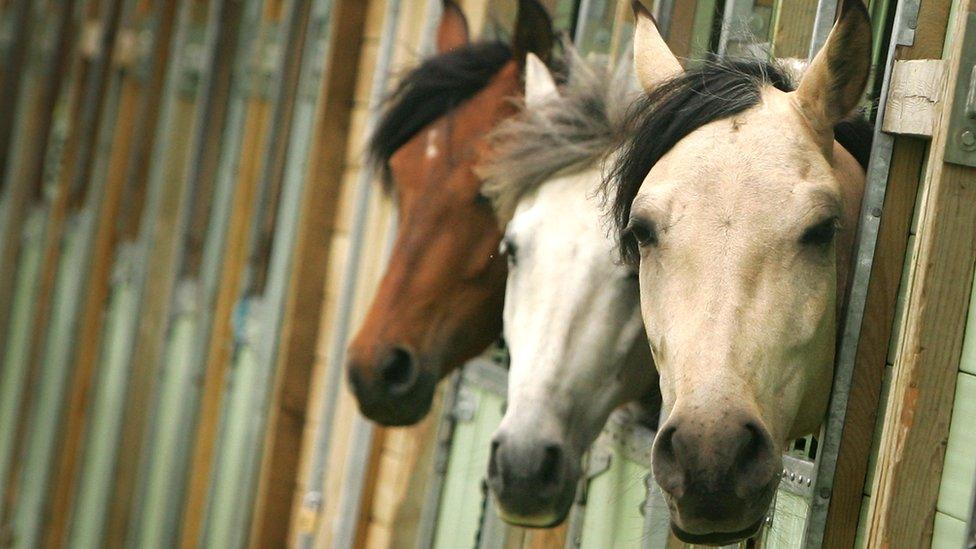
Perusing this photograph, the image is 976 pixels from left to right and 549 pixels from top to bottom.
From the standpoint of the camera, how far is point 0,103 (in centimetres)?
760

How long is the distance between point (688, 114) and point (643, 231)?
196 mm

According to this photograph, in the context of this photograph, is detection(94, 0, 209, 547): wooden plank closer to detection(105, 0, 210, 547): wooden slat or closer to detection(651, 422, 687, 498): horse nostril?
detection(105, 0, 210, 547): wooden slat

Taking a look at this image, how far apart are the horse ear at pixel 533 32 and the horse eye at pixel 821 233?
1233mm

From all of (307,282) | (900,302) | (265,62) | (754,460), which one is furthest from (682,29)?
(265,62)

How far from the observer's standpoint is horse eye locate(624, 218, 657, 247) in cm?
194

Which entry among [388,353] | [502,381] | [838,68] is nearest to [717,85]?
[838,68]

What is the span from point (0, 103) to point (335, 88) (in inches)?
144

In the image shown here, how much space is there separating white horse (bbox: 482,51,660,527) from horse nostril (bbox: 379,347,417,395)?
400 mm

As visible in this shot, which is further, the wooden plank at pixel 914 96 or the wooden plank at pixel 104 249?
the wooden plank at pixel 104 249

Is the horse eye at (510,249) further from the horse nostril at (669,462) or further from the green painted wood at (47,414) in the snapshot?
the green painted wood at (47,414)

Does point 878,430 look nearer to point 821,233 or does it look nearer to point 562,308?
point 821,233

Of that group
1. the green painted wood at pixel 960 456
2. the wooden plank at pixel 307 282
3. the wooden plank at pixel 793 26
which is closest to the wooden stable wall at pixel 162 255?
the wooden plank at pixel 307 282

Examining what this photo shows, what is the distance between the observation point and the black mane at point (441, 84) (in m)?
3.16

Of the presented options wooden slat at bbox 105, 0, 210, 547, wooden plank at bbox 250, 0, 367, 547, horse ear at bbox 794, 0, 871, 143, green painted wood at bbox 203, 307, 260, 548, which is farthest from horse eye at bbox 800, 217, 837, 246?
wooden slat at bbox 105, 0, 210, 547
